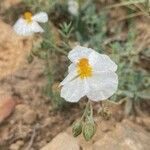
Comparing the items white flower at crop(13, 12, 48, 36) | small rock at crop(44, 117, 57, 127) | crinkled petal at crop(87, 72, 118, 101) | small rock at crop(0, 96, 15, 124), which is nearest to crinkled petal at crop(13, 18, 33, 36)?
white flower at crop(13, 12, 48, 36)

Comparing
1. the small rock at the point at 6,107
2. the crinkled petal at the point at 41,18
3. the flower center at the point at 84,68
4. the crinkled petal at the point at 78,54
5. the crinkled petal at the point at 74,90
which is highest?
the crinkled petal at the point at 41,18

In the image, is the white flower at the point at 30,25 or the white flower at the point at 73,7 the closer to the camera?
the white flower at the point at 30,25

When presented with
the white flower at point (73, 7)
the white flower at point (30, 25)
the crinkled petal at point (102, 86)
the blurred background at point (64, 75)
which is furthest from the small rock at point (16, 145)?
the white flower at point (73, 7)

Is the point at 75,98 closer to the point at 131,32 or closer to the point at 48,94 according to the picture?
Answer: the point at 48,94

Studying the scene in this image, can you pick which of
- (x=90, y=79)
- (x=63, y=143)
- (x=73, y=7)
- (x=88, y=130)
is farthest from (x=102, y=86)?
(x=73, y=7)

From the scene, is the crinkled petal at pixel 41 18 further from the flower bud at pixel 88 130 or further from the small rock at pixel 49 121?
the flower bud at pixel 88 130

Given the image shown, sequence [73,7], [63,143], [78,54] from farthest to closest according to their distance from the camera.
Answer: [73,7], [63,143], [78,54]

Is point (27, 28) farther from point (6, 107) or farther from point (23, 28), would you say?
point (6, 107)
